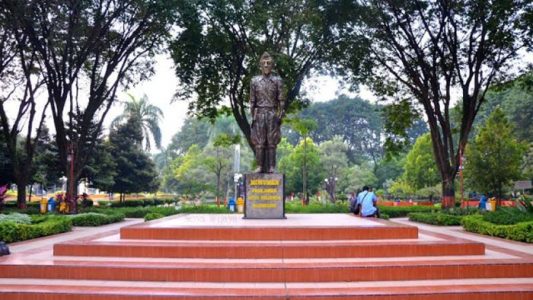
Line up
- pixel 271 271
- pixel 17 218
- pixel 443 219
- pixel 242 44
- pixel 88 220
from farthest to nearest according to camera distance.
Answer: pixel 242 44 < pixel 88 220 < pixel 443 219 < pixel 17 218 < pixel 271 271

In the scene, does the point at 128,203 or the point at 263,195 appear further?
the point at 128,203

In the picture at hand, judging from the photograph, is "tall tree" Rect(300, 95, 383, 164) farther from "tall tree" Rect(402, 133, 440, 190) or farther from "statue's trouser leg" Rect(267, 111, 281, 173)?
"statue's trouser leg" Rect(267, 111, 281, 173)

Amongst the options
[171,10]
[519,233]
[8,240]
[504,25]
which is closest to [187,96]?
[171,10]

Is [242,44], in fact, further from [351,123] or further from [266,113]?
[351,123]

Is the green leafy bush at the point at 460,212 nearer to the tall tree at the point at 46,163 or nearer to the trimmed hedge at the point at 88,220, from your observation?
the trimmed hedge at the point at 88,220

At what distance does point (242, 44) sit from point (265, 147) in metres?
10.5

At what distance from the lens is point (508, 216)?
15562 millimetres

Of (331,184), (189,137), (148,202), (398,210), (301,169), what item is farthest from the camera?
(189,137)

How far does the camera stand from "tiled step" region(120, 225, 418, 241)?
1021cm

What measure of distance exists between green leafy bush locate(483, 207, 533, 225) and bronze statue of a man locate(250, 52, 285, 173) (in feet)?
25.1

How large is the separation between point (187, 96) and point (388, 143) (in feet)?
34.8

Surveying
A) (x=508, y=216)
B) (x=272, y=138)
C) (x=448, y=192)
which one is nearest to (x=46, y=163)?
(x=272, y=138)

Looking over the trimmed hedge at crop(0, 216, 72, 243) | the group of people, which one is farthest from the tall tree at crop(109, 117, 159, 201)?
the group of people

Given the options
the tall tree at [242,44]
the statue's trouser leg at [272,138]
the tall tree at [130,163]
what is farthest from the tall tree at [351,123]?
the statue's trouser leg at [272,138]
